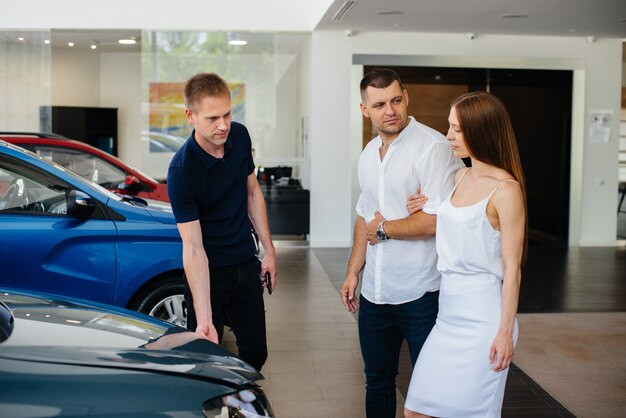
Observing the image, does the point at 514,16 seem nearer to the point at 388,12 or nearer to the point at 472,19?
the point at 472,19

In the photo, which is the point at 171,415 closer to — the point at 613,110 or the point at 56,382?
the point at 56,382

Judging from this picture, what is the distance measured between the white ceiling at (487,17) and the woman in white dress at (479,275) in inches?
290

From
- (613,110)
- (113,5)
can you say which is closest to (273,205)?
(113,5)

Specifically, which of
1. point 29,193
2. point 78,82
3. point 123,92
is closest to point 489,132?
point 29,193

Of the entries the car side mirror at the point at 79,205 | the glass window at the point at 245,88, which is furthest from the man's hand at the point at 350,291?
the glass window at the point at 245,88

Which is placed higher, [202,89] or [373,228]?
[202,89]

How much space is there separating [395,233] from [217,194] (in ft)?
2.73

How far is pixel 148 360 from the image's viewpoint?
8.71 ft

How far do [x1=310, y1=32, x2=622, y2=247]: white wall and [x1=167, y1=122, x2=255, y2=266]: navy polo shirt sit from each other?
951cm

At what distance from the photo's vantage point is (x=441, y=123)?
578 inches

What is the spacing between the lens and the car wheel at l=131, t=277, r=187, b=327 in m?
6.07

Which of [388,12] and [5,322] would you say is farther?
[388,12]

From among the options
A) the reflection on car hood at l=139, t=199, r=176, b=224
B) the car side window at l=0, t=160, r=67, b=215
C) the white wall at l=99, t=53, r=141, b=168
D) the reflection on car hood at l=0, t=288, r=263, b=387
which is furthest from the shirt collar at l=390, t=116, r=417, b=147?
the white wall at l=99, t=53, r=141, b=168

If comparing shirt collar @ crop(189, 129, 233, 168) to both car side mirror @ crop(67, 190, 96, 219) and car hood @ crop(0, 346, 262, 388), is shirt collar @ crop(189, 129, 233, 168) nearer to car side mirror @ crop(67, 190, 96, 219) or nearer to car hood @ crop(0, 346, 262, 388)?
car hood @ crop(0, 346, 262, 388)
